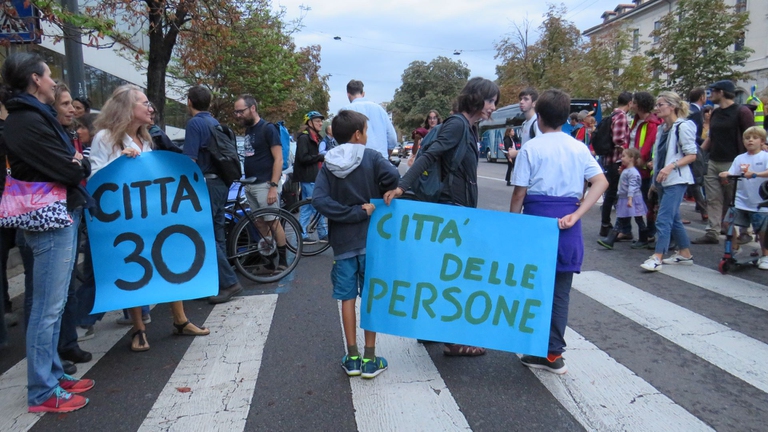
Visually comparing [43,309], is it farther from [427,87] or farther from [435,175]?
[427,87]

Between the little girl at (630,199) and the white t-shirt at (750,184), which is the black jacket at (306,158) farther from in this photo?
the white t-shirt at (750,184)

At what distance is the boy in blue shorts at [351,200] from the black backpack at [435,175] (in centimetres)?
28

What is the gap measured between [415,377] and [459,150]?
152 centimetres

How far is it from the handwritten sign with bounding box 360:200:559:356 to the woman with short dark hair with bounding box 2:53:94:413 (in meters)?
1.80

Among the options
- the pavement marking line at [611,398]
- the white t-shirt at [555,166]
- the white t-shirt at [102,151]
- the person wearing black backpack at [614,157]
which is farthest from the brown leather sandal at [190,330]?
the person wearing black backpack at [614,157]

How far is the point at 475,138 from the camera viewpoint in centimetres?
382

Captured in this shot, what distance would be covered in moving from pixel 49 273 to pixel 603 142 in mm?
7373

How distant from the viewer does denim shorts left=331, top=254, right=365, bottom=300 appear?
3.52m

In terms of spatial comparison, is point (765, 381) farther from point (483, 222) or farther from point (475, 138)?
point (475, 138)

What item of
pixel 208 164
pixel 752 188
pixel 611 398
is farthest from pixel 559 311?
pixel 752 188

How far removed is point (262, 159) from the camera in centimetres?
602

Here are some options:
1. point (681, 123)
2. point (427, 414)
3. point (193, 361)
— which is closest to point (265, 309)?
point (193, 361)

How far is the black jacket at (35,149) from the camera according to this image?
9.84 feet

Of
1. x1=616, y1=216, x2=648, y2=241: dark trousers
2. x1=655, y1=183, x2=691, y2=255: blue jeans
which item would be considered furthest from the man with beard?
x1=616, y1=216, x2=648, y2=241: dark trousers
